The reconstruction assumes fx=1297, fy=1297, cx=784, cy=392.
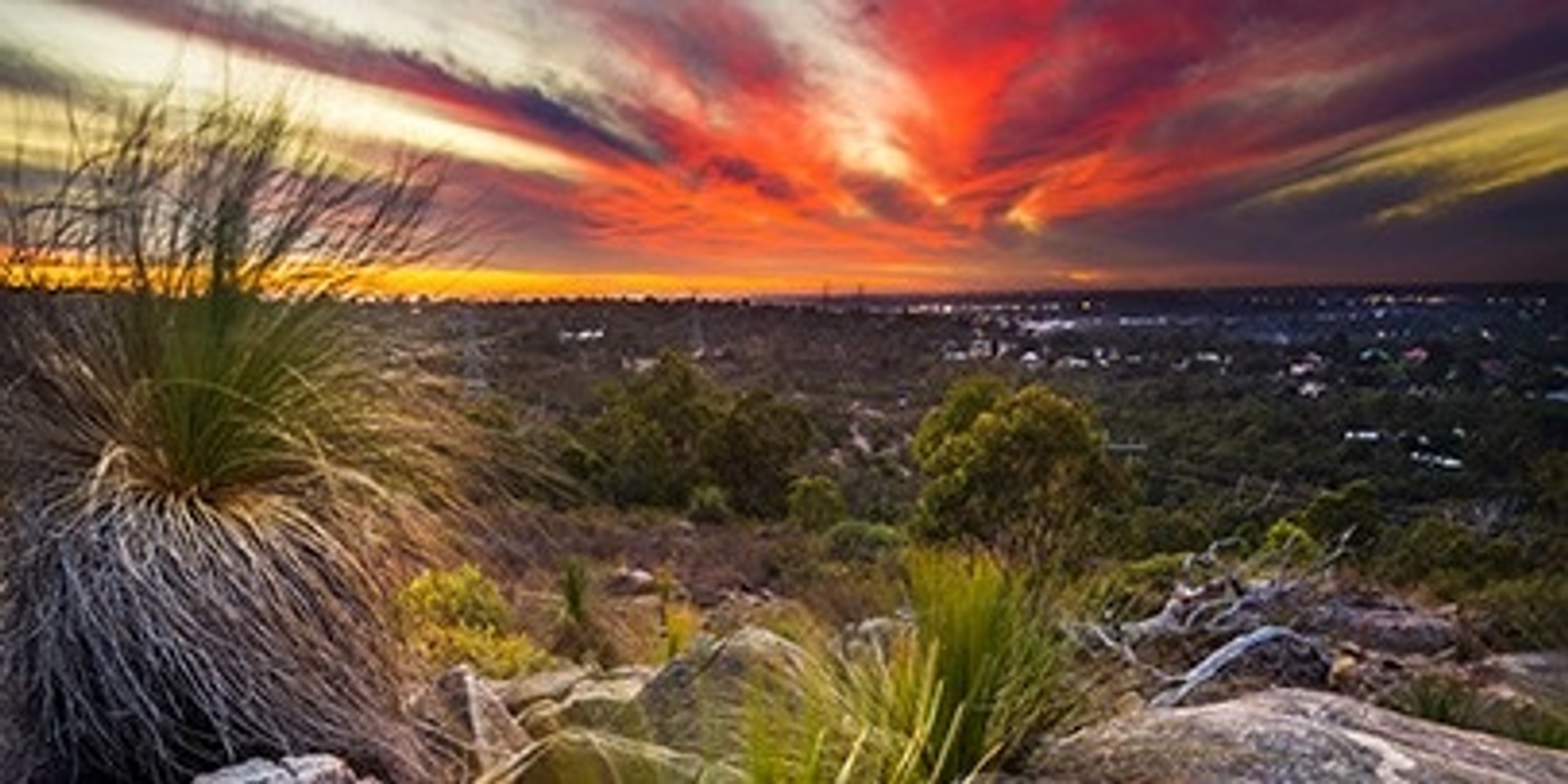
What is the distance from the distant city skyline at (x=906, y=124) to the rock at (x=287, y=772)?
55.3 inches

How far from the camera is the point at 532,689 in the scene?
4.17 metres

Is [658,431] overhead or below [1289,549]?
below

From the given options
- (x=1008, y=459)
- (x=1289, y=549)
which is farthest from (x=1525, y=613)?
(x=1008, y=459)

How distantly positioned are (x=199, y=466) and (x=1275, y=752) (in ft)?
7.75

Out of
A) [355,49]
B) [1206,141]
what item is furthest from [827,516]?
[355,49]

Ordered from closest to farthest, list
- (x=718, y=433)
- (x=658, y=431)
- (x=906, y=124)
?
(x=906, y=124)
(x=658, y=431)
(x=718, y=433)

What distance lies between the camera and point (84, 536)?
2.70 metres

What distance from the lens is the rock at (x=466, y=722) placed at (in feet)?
10.1

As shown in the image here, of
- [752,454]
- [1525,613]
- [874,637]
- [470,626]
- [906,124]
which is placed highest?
[906,124]

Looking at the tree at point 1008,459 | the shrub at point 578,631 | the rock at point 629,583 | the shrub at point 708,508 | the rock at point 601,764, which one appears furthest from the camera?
the shrub at point 708,508

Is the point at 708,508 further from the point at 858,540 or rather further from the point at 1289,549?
the point at 1289,549

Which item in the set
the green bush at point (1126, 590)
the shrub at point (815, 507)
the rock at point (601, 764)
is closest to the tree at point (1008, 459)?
the shrub at point (815, 507)

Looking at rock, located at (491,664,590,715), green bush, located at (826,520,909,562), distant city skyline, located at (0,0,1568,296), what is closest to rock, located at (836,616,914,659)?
rock, located at (491,664,590,715)

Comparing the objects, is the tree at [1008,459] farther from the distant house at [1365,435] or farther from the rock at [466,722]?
the rock at [466,722]
